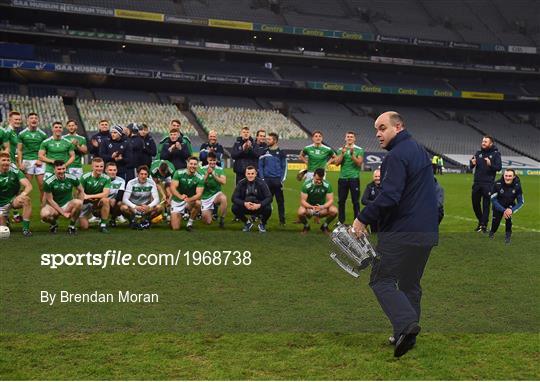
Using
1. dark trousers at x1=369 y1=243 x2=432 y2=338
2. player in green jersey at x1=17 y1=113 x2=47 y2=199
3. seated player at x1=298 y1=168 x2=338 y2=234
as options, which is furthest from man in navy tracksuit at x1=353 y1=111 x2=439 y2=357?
player in green jersey at x1=17 y1=113 x2=47 y2=199

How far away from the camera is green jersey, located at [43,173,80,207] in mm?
9969

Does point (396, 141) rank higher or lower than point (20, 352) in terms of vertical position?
higher

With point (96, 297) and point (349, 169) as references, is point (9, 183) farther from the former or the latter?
point (349, 169)

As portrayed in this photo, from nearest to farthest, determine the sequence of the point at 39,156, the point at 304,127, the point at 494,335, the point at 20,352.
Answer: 1. the point at 20,352
2. the point at 494,335
3. the point at 39,156
4. the point at 304,127

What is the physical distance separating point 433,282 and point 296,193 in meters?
12.7

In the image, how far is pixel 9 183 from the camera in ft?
31.6

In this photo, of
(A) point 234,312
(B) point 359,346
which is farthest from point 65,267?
(B) point 359,346

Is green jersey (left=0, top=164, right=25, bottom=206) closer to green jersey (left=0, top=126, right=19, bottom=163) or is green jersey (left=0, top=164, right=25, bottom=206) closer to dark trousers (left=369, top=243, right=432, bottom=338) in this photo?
green jersey (left=0, top=126, right=19, bottom=163)

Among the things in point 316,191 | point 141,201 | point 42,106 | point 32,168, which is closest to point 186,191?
point 141,201

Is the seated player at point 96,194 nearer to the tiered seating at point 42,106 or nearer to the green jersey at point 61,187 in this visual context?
the green jersey at point 61,187

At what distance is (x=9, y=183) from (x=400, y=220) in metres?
7.40

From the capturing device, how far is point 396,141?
15.5 ft

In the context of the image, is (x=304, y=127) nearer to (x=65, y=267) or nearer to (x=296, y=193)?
(x=296, y=193)

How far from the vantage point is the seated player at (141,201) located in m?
10.7
